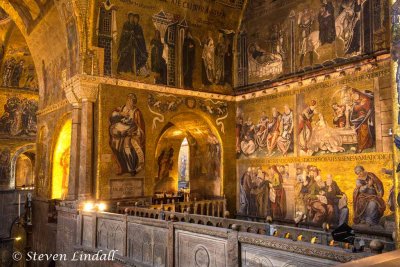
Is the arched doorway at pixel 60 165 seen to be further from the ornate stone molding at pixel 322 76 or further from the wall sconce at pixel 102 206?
the ornate stone molding at pixel 322 76

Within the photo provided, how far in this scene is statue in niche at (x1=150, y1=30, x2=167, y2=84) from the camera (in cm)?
1229

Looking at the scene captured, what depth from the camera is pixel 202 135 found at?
14422 millimetres

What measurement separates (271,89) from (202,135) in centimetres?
340

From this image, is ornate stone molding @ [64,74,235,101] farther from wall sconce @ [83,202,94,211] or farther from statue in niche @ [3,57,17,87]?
statue in niche @ [3,57,17,87]

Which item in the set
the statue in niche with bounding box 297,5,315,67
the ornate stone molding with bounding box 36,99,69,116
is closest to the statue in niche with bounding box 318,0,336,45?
the statue in niche with bounding box 297,5,315,67

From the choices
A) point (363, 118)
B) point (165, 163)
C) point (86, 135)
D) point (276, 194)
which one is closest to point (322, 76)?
point (363, 118)

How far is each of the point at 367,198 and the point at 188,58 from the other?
7437 mm

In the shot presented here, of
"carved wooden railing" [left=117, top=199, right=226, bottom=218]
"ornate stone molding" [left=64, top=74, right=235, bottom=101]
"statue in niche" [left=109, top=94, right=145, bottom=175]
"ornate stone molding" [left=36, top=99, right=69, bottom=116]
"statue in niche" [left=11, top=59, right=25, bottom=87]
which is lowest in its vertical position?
"carved wooden railing" [left=117, top=199, right=226, bottom=218]

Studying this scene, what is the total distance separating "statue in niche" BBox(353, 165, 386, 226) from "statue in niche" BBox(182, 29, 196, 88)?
6328 millimetres

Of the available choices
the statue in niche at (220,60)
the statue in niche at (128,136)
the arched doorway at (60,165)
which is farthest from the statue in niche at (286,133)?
the arched doorway at (60,165)

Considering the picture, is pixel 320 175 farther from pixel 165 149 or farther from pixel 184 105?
pixel 165 149

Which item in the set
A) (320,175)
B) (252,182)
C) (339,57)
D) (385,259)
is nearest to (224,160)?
(252,182)

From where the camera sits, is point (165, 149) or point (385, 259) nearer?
point (385, 259)

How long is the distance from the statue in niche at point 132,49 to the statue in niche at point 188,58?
5.13ft
